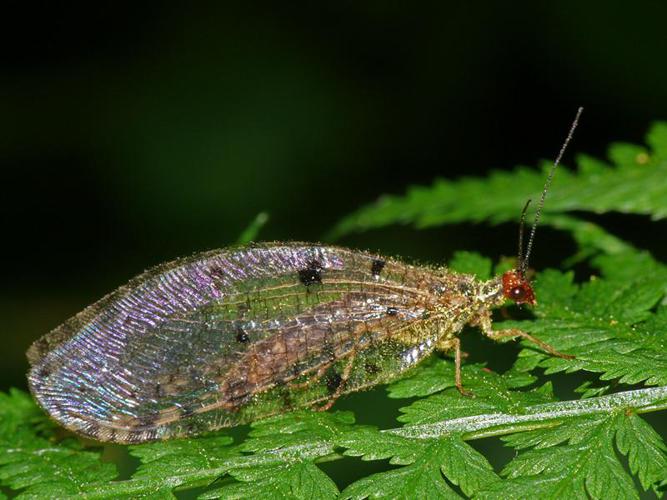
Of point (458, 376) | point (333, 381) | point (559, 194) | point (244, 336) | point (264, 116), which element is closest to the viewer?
point (458, 376)

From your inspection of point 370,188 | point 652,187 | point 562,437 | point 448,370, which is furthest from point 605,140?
point 562,437

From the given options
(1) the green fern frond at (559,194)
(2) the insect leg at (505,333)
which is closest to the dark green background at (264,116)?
(1) the green fern frond at (559,194)

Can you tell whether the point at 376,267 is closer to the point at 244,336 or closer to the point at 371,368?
the point at 371,368

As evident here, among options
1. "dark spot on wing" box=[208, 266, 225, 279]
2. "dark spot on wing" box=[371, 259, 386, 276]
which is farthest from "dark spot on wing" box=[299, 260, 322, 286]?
"dark spot on wing" box=[208, 266, 225, 279]

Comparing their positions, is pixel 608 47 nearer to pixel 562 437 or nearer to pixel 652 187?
pixel 652 187

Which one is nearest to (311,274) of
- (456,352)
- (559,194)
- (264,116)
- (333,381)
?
(333,381)

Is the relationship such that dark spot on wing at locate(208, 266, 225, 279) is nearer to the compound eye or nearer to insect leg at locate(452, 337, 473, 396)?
insect leg at locate(452, 337, 473, 396)

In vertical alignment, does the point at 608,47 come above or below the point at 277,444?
above
